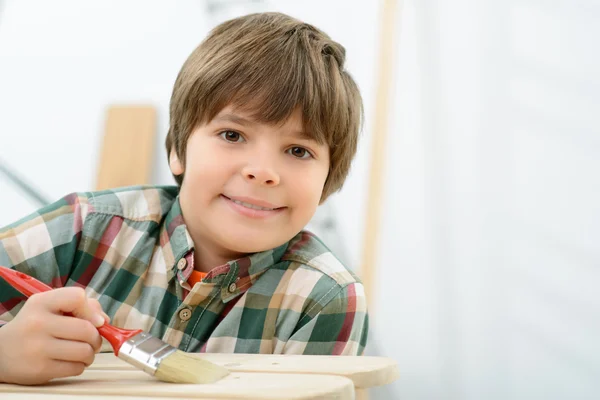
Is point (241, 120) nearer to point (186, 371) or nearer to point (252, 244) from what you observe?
point (252, 244)

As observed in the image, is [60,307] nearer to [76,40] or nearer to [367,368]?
[367,368]

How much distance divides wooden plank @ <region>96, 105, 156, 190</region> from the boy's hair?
77cm

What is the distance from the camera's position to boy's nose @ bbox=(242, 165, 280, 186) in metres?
0.76

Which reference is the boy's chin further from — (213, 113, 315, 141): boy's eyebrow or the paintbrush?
the paintbrush

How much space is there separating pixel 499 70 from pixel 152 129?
0.88 meters

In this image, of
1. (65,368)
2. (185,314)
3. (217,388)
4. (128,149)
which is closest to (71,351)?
(65,368)

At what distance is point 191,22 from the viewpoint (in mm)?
1758

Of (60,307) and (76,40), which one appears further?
(76,40)

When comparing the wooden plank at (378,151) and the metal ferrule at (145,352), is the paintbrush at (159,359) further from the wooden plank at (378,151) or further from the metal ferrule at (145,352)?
the wooden plank at (378,151)

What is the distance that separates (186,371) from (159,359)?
0.09 ft

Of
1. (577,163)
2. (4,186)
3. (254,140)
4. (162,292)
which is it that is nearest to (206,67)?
(254,140)

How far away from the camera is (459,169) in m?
1.59

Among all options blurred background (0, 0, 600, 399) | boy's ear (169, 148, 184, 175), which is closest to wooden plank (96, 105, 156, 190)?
blurred background (0, 0, 600, 399)

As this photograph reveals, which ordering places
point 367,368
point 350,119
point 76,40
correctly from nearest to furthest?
point 367,368 → point 350,119 → point 76,40
